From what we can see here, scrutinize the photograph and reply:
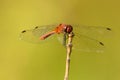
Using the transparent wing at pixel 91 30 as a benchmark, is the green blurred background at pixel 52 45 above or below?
below

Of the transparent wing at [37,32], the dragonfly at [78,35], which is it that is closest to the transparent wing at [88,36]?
the dragonfly at [78,35]

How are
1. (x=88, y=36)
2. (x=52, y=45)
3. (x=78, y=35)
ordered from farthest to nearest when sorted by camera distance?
(x=52, y=45)
(x=88, y=36)
(x=78, y=35)

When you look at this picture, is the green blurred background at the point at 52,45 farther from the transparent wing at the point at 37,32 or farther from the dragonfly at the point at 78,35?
the transparent wing at the point at 37,32

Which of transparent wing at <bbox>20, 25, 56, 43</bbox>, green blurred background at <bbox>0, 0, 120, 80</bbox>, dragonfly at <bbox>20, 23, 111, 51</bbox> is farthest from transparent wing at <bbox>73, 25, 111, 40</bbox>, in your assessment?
green blurred background at <bbox>0, 0, 120, 80</bbox>

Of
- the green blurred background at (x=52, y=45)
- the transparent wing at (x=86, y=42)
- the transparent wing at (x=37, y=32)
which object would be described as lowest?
the green blurred background at (x=52, y=45)

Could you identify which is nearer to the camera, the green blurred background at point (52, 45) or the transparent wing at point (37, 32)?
the transparent wing at point (37, 32)

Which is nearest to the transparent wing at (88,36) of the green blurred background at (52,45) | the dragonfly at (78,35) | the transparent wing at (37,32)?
the dragonfly at (78,35)

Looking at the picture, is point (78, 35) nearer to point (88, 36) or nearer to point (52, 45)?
point (88, 36)

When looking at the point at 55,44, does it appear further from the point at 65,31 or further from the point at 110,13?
the point at 65,31

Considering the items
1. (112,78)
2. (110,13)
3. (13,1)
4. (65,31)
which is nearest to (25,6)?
(13,1)

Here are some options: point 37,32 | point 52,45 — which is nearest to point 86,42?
point 37,32
